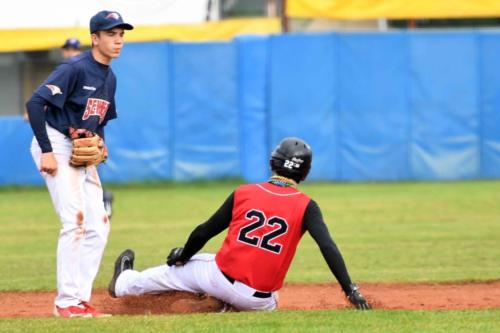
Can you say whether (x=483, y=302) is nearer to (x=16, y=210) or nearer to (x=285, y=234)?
(x=285, y=234)

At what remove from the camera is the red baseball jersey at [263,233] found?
21.7 ft

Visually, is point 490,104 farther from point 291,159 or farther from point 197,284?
point 197,284

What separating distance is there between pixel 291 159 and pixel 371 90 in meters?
A: 12.1

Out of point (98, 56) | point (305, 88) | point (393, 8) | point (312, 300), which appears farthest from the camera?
point (393, 8)

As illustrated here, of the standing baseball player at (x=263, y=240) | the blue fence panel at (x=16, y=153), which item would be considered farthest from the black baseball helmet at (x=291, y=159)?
the blue fence panel at (x=16, y=153)

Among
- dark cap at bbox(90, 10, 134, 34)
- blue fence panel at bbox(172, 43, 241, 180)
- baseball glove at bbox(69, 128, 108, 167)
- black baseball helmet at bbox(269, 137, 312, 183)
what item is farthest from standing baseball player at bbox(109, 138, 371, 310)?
blue fence panel at bbox(172, 43, 241, 180)

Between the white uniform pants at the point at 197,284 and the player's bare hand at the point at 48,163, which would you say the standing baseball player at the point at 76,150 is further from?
the white uniform pants at the point at 197,284

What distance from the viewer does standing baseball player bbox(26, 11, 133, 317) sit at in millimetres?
6789

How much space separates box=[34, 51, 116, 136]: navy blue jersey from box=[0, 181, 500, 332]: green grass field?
4.41 feet

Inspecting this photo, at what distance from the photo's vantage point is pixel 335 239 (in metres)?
11.9

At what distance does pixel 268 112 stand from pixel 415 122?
2608 millimetres

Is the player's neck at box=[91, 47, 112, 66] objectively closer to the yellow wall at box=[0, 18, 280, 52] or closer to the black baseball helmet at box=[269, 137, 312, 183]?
the black baseball helmet at box=[269, 137, 312, 183]

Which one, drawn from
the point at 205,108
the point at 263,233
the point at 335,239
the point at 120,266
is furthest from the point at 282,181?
the point at 205,108

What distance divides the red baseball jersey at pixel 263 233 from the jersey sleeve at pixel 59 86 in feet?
4.22
